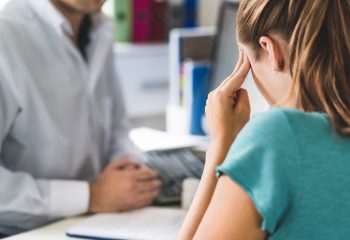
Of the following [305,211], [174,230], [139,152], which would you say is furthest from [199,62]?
[305,211]

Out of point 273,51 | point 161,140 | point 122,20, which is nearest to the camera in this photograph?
point 273,51

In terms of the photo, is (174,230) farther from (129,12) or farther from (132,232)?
(129,12)

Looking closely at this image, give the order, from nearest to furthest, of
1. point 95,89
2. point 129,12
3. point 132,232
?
point 132,232
point 95,89
point 129,12

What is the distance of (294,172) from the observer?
31.6 inches

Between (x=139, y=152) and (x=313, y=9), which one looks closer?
(x=313, y=9)

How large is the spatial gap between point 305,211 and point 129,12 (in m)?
1.95

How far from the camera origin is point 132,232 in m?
1.29

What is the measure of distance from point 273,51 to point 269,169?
0.23 m

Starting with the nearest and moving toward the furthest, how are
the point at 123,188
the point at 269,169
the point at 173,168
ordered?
1. the point at 269,169
2. the point at 123,188
3. the point at 173,168

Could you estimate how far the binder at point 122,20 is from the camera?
8.54 feet

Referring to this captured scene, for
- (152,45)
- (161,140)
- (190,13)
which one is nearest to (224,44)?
(161,140)

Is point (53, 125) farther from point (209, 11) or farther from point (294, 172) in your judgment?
point (209, 11)

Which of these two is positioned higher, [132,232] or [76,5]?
[76,5]

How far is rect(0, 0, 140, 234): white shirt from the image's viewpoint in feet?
4.64
